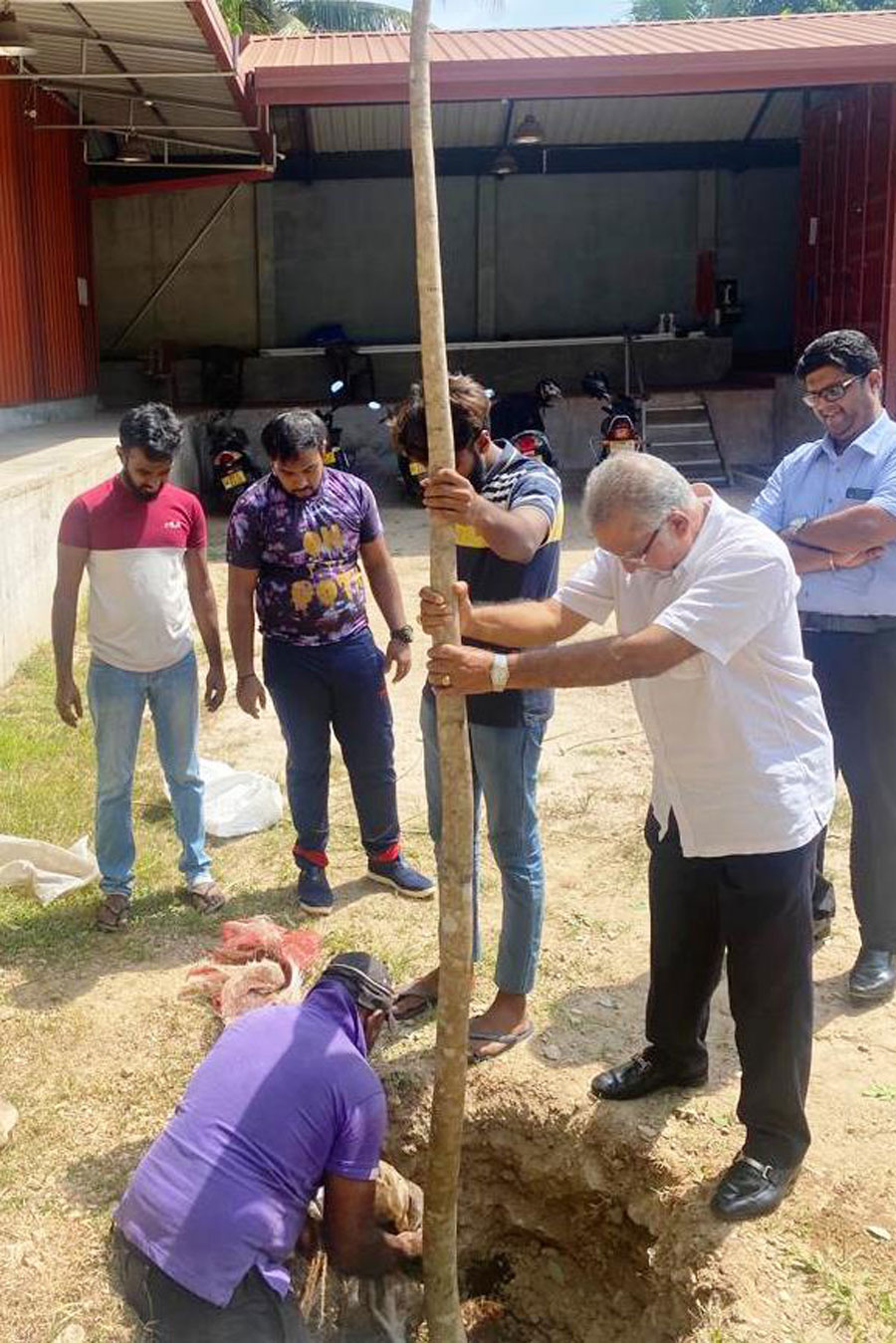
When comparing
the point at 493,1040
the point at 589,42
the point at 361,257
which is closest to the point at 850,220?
the point at 589,42

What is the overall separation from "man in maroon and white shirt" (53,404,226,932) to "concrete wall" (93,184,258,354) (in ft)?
45.2

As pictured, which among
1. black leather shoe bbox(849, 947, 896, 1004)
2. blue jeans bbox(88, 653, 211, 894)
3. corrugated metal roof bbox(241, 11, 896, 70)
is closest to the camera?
black leather shoe bbox(849, 947, 896, 1004)

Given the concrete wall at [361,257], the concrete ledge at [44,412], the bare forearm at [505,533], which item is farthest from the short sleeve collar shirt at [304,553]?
the concrete wall at [361,257]

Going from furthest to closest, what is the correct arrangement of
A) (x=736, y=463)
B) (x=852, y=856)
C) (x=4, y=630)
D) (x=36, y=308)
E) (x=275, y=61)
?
(x=736, y=463) < (x=36, y=308) < (x=275, y=61) < (x=4, y=630) < (x=852, y=856)

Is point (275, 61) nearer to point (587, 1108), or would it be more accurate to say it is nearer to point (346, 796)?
point (346, 796)

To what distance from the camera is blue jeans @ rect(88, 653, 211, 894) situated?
4.16 meters

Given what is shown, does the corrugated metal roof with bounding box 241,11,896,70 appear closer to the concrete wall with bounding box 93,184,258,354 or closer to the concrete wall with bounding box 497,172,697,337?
the concrete wall with bounding box 497,172,697,337

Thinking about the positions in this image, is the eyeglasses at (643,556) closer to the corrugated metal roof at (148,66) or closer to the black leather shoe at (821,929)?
the black leather shoe at (821,929)

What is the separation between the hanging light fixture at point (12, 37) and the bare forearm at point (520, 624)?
826 cm

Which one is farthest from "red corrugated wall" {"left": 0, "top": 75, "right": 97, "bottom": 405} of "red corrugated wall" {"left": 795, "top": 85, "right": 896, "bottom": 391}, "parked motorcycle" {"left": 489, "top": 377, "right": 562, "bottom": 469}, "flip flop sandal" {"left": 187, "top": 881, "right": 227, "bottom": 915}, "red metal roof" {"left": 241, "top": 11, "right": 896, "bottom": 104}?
"red corrugated wall" {"left": 795, "top": 85, "right": 896, "bottom": 391}

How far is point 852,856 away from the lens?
3.75 metres

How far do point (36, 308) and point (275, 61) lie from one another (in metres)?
3.46

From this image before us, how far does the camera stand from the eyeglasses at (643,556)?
8.41 ft

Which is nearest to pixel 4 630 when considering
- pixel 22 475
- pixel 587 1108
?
pixel 22 475
